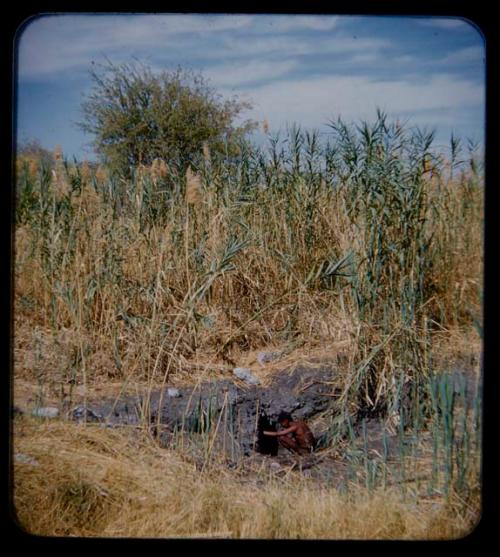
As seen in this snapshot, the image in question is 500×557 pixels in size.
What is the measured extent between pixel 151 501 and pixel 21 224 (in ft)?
8.36

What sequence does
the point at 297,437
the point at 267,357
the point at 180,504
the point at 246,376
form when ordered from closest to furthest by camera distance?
1. the point at 180,504
2. the point at 297,437
3. the point at 246,376
4. the point at 267,357

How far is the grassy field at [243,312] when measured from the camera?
105 inches

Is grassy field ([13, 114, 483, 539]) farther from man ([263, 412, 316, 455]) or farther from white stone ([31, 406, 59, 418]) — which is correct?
man ([263, 412, 316, 455])

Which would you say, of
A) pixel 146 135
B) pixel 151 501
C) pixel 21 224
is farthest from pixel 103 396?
pixel 146 135

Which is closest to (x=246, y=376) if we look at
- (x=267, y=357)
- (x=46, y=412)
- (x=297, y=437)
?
(x=267, y=357)

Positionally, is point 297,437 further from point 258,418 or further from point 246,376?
point 246,376

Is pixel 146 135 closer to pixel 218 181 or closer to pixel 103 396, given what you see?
pixel 218 181

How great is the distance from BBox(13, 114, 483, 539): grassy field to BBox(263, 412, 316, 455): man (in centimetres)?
40

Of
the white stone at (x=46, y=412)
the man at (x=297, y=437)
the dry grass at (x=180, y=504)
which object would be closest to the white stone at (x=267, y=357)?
the man at (x=297, y=437)

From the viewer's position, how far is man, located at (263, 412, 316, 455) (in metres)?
3.65

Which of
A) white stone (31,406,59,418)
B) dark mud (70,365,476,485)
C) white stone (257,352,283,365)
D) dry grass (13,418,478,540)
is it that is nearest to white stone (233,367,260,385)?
dark mud (70,365,476,485)

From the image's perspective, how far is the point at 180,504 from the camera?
274 centimetres

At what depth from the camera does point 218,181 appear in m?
5.16

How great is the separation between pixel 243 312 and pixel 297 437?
4.76 ft
